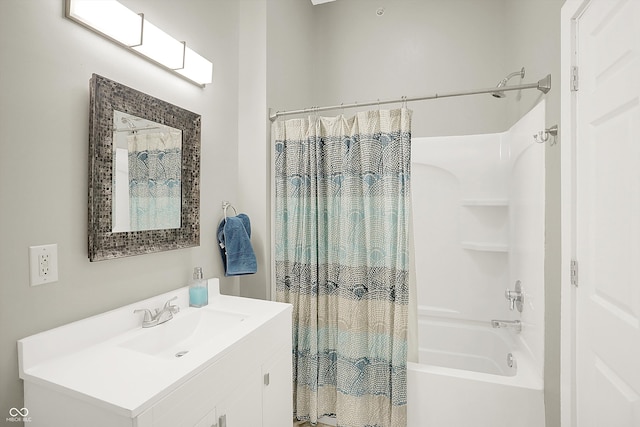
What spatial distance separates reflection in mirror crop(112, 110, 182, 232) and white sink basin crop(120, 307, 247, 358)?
16.9 inches

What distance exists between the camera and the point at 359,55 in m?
2.81

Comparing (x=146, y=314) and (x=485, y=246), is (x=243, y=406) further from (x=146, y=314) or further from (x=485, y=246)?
(x=485, y=246)

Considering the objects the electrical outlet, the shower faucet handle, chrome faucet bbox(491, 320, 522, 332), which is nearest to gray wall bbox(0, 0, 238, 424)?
the electrical outlet

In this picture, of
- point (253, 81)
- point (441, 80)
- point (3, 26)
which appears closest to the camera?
point (3, 26)

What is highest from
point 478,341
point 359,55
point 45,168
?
point 359,55

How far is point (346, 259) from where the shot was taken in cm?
184

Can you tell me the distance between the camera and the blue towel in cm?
183

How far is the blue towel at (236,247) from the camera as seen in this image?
1.83 metres

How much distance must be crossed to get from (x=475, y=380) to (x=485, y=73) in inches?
87.0

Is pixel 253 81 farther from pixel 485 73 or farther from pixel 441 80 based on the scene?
pixel 485 73

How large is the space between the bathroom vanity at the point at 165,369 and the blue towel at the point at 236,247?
0.29 metres
